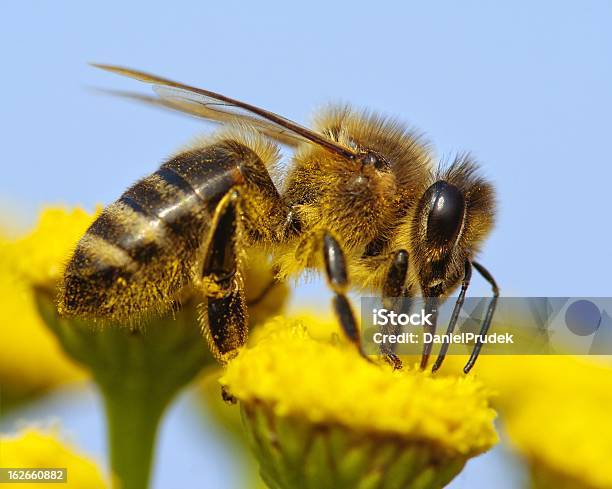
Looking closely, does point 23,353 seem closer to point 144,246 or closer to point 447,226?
point 144,246

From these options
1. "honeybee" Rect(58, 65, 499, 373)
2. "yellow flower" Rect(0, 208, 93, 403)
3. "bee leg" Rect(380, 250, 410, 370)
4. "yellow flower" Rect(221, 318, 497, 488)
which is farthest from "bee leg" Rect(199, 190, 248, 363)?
"yellow flower" Rect(0, 208, 93, 403)

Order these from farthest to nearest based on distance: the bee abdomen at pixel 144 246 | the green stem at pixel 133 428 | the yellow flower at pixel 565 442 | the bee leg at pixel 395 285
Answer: the yellow flower at pixel 565 442 → the green stem at pixel 133 428 → the bee leg at pixel 395 285 → the bee abdomen at pixel 144 246

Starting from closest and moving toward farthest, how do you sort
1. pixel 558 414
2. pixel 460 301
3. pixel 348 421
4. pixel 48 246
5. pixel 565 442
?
1. pixel 348 421
2. pixel 460 301
3. pixel 48 246
4. pixel 565 442
5. pixel 558 414

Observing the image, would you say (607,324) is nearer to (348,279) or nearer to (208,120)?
(348,279)

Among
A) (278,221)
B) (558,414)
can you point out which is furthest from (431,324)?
(558,414)

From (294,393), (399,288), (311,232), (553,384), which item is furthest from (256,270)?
(553,384)

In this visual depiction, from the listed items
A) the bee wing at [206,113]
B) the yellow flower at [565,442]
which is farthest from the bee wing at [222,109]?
the yellow flower at [565,442]

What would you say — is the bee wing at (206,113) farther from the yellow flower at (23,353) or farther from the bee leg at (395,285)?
the yellow flower at (23,353)

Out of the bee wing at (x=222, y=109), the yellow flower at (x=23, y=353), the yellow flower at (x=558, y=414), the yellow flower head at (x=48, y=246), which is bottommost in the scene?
the yellow flower at (x=23, y=353)
